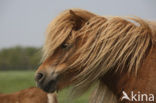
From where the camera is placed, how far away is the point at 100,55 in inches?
92.9

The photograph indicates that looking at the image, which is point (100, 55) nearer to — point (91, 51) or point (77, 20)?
point (91, 51)

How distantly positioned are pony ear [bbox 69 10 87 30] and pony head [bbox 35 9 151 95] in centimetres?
2

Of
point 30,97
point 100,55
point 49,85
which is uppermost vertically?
point 100,55

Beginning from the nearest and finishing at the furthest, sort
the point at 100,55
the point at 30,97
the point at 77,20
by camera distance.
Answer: the point at 100,55, the point at 77,20, the point at 30,97

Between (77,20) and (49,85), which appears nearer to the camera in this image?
(49,85)

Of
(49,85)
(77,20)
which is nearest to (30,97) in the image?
(49,85)

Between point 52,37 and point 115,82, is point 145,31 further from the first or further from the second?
point 52,37

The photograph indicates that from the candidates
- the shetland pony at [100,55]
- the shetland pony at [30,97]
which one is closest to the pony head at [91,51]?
the shetland pony at [100,55]

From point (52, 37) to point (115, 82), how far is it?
74 cm

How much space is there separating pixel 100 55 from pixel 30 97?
16.0 ft

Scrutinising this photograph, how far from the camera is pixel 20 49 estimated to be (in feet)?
204

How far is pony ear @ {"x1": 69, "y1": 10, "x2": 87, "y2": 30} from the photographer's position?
251 centimetres

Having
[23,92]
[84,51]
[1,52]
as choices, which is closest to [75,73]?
[84,51]

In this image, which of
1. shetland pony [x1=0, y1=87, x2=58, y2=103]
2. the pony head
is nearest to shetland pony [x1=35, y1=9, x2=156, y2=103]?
the pony head
